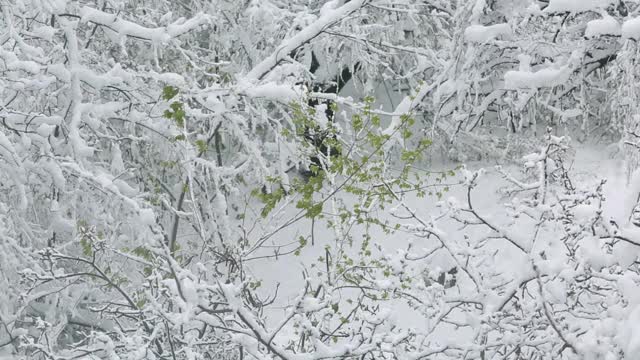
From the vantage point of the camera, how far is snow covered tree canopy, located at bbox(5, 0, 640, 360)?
132 inches

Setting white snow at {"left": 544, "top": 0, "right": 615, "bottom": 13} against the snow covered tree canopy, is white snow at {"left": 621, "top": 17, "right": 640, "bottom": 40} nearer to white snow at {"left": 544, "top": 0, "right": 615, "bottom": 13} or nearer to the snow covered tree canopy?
the snow covered tree canopy

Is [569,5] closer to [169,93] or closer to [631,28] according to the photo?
[631,28]

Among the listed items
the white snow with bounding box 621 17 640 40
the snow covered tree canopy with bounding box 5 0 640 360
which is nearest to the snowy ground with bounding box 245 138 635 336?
the snow covered tree canopy with bounding box 5 0 640 360

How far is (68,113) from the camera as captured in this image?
5.68m

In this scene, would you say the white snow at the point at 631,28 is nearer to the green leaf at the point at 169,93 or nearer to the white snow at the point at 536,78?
the white snow at the point at 536,78

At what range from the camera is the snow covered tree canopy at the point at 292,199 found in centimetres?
337

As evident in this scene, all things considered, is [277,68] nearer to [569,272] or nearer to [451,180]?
[569,272]

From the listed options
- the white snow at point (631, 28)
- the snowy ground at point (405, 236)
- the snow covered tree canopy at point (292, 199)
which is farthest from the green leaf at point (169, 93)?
the snowy ground at point (405, 236)

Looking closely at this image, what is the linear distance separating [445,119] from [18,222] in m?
5.66

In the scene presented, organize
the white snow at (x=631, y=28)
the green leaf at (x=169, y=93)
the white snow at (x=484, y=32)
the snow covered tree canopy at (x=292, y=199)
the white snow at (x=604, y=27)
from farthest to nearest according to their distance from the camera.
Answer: the white snow at (x=484, y=32) < the green leaf at (x=169, y=93) < the white snow at (x=604, y=27) < the white snow at (x=631, y=28) < the snow covered tree canopy at (x=292, y=199)

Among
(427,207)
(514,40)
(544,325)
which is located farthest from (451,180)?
(544,325)

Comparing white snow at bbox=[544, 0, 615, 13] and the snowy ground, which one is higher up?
the snowy ground

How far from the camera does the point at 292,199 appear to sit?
17.2 ft

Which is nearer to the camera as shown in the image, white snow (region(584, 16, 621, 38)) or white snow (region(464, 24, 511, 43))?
white snow (region(584, 16, 621, 38))
